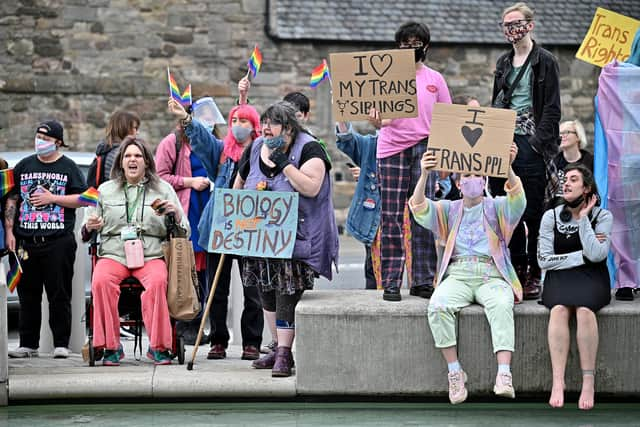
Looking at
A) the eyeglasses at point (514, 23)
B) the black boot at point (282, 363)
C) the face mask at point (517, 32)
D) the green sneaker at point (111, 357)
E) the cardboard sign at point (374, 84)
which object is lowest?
the green sneaker at point (111, 357)

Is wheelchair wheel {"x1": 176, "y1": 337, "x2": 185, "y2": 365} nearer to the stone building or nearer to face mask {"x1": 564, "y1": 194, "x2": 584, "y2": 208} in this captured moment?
face mask {"x1": 564, "y1": 194, "x2": 584, "y2": 208}

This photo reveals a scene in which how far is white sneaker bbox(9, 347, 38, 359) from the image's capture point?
905 cm

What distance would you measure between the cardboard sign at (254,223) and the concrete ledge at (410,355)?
53 cm

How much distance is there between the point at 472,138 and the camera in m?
7.67

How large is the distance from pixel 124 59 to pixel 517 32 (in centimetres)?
1428

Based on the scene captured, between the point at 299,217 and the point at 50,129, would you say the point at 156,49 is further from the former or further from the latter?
the point at 299,217

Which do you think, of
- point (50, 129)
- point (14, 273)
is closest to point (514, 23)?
point (50, 129)

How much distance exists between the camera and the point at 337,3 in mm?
22328

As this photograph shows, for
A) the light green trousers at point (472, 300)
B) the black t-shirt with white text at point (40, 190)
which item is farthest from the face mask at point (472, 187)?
the black t-shirt with white text at point (40, 190)

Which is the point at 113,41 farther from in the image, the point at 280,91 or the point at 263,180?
the point at 263,180

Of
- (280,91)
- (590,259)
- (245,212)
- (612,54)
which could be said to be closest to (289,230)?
(245,212)

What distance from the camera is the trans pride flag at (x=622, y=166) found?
27.5ft

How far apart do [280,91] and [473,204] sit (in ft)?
47.2

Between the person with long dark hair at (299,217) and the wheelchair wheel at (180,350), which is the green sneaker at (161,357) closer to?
the wheelchair wheel at (180,350)
